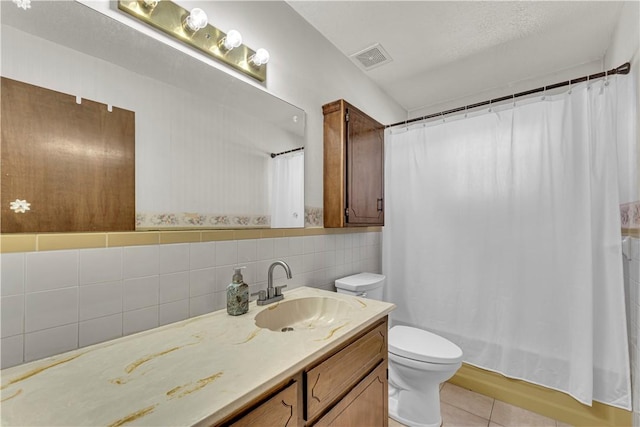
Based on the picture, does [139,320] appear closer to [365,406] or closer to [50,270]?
[50,270]

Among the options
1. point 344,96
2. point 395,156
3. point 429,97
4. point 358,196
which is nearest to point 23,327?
point 358,196

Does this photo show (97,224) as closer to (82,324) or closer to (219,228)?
(82,324)

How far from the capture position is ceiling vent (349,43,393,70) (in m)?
1.95

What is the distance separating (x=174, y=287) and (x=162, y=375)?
419 mm

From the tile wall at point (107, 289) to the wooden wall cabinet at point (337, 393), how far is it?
0.55m

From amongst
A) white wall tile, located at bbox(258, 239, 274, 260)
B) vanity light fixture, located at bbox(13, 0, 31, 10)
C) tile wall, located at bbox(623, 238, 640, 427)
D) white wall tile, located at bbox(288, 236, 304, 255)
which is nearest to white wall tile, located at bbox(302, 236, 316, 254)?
white wall tile, located at bbox(288, 236, 304, 255)

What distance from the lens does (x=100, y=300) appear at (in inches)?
33.4

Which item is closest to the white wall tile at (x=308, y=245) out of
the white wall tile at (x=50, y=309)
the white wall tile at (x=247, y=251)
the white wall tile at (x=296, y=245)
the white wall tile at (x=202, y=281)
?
the white wall tile at (x=296, y=245)

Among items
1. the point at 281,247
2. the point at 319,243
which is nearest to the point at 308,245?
the point at 319,243

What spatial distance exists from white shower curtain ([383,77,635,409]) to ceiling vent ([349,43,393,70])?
60 cm

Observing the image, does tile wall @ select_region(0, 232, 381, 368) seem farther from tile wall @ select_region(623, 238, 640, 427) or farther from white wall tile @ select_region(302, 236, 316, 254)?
tile wall @ select_region(623, 238, 640, 427)

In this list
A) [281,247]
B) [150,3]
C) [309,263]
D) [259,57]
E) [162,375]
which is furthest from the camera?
[309,263]

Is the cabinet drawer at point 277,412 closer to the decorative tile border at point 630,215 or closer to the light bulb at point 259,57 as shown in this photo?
the light bulb at point 259,57

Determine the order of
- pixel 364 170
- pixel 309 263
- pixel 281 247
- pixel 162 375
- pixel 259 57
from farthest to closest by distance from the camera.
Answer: pixel 364 170 → pixel 309 263 → pixel 281 247 → pixel 259 57 → pixel 162 375
